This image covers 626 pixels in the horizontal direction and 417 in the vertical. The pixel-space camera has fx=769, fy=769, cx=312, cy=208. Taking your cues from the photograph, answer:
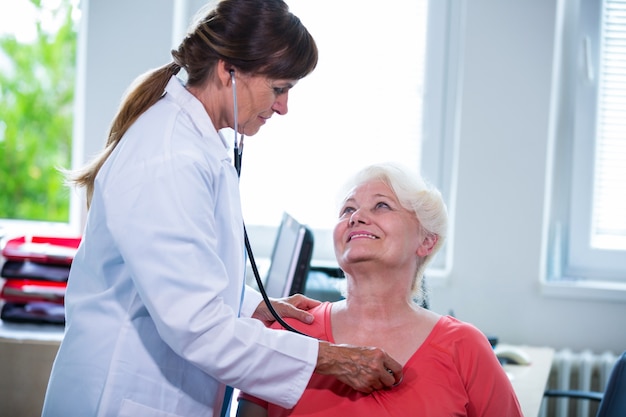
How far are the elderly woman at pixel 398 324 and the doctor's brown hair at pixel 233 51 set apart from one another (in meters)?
0.43

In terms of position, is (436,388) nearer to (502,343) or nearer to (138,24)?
(502,343)

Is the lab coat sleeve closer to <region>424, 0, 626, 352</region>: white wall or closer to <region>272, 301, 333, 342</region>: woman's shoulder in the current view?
<region>272, 301, 333, 342</region>: woman's shoulder

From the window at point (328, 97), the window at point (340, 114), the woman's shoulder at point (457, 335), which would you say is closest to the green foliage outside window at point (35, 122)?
the window at point (328, 97)

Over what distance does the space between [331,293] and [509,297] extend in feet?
2.92

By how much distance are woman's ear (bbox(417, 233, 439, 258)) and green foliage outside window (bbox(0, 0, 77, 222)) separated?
3119mm

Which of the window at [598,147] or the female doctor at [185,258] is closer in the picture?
the female doctor at [185,258]

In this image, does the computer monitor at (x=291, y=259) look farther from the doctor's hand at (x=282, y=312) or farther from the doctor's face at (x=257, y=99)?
the doctor's face at (x=257, y=99)

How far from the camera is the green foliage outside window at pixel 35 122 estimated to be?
Answer: 4.49m

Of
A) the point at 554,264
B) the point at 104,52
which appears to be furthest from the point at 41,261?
the point at 554,264

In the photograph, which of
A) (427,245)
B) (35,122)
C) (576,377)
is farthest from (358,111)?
(35,122)

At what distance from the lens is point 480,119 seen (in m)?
2.95

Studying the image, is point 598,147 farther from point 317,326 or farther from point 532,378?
point 317,326

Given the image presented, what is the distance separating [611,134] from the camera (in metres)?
3.05

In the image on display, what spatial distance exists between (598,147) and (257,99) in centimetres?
201
